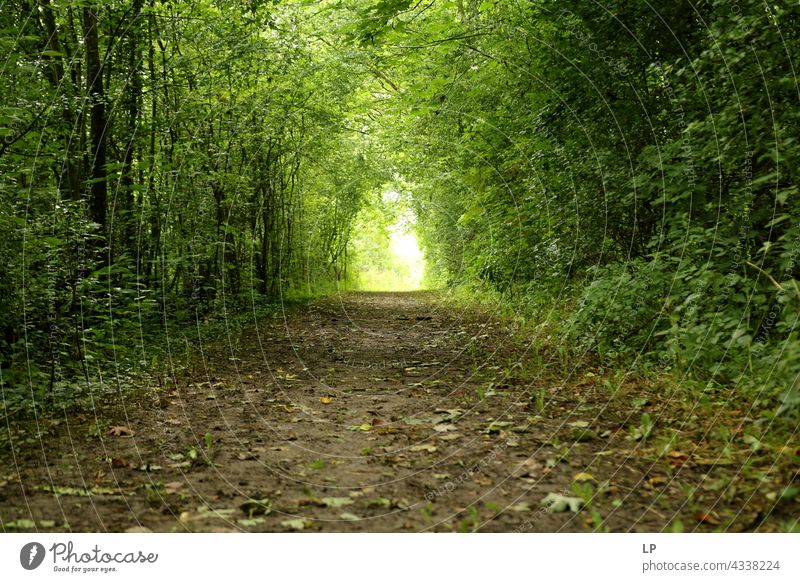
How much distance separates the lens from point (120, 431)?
15.7ft

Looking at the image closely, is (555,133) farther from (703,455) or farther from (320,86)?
(320,86)

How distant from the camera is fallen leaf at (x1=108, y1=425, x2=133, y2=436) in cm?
474

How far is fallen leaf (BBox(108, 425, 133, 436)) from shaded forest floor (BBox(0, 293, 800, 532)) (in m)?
0.02

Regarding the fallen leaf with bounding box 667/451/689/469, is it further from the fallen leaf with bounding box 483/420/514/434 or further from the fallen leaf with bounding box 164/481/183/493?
the fallen leaf with bounding box 164/481/183/493

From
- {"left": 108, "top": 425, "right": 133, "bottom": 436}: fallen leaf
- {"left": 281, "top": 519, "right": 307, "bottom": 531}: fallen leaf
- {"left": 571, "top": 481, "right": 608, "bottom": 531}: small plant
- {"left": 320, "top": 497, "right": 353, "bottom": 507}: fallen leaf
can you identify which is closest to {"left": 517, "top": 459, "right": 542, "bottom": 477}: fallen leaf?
{"left": 571, "top": 481, "right": 608, "bottom": 531}: small plant

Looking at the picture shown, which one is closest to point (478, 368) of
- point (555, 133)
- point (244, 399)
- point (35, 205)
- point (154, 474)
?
point (244, 399)

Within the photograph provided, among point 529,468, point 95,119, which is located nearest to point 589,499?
point 529,468

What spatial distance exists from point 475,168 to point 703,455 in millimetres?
10895

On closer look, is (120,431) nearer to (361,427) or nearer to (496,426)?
(361,427)

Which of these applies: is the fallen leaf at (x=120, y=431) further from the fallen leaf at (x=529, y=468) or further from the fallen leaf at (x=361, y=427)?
the fallen leaf at (x=529, y=468)
